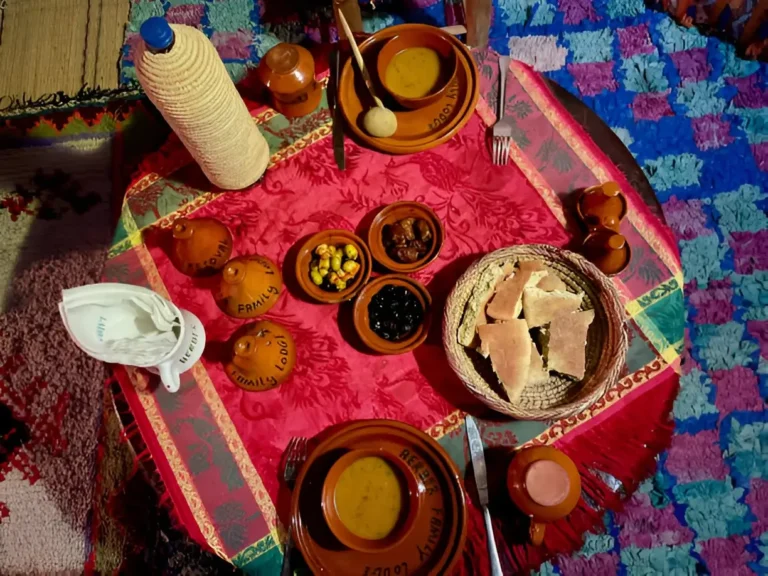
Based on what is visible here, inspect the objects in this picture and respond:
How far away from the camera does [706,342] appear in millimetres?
1473

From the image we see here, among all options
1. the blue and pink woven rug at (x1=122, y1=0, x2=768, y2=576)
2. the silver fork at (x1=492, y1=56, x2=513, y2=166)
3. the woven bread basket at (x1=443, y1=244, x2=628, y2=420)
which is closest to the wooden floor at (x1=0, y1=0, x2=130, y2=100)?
the blue and pink woven rug at (x1=122, y1=0, x2=768, y2=576)

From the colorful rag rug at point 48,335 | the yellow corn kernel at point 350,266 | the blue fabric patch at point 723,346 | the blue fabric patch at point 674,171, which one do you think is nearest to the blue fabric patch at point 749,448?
the blue fabric patch at point 723,346

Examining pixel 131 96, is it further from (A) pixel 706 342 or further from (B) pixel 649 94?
(A) pixel 706 342

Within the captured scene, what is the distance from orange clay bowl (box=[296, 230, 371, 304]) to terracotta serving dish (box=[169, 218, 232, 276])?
0.13 metres

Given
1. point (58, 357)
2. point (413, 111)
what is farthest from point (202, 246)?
point (58, 357)

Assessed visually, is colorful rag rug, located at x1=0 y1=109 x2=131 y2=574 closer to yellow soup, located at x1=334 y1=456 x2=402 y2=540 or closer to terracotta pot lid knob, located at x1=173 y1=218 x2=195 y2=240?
terracotta pot lid knob, located at x1=173 y1=218 x2=195 y2=240

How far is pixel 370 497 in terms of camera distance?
2.92 ft

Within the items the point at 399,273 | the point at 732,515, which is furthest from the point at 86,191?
the point at 732,515

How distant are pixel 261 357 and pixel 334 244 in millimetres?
237

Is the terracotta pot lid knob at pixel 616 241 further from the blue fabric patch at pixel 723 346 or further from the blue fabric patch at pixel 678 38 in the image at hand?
the blue fabric patch at pixel 678 38

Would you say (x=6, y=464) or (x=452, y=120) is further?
(x=6, y=464)

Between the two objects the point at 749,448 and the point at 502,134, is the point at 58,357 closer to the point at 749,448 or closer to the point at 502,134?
the point at 502,134

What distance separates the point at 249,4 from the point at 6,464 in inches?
57.9

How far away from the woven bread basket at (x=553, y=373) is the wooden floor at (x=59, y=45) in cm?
140
